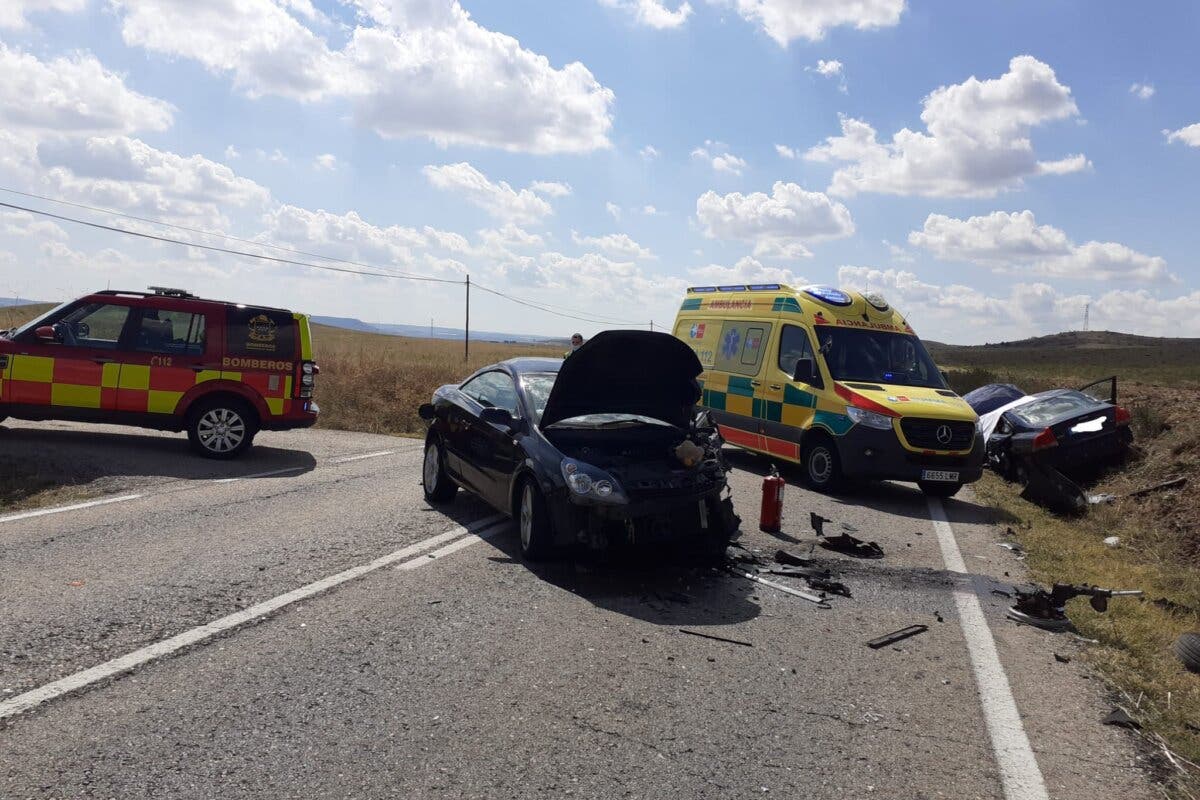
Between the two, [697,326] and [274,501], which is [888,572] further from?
[697,326]

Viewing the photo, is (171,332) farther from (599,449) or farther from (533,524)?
(599,449)

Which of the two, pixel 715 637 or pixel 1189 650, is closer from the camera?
pixel 715 637

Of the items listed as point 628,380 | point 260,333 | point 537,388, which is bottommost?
point 537,388

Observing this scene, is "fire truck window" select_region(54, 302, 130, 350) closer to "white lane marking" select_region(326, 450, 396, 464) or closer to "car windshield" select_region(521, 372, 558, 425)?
"white lane marking" select_region(326, 450, 396, 464)

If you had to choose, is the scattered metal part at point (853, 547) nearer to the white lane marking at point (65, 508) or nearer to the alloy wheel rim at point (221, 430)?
the white lane marking at point (65, 508)

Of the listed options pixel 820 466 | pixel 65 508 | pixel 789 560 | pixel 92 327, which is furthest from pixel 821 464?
pixel 92 327

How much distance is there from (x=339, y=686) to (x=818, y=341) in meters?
8.75

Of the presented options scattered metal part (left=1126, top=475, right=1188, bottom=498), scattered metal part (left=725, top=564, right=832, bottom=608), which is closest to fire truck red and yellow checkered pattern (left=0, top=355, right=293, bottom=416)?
scattered metal part (left=725, top=564, right=832, bottom=608)

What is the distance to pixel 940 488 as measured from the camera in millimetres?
11359

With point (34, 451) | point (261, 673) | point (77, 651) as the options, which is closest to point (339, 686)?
point (261, 673)

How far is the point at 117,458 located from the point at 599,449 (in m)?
7.03

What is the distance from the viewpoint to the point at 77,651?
4430 mm

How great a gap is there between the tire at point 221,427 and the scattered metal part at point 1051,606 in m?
9.09

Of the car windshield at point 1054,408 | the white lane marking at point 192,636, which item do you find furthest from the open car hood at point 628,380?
the car windshield at point 1054,408
